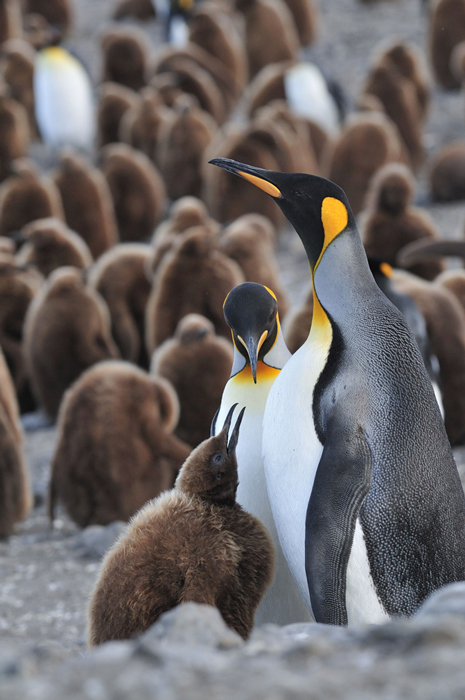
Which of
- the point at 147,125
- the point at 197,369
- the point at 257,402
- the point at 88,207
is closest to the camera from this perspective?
the point at 257,402

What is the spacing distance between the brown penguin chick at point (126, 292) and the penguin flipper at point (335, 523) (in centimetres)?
396

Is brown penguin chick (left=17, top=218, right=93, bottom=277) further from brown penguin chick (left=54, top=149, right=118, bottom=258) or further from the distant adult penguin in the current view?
the distant adult penguin

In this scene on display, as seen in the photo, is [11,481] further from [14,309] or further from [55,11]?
[55,11]

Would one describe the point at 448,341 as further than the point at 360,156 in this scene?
No

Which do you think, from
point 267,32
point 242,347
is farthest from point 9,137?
point 242,347

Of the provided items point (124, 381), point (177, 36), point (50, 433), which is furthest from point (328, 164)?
point (177, 36)

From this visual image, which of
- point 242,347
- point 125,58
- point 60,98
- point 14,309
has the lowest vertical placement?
point 14,309

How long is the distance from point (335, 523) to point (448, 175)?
22.1 feet

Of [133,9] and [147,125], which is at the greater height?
[133,9]

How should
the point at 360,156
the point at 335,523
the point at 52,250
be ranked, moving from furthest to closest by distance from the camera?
1. the point at 360,156
2. the point at 52,250
3. the point at 335,523

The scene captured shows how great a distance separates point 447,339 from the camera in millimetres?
4598

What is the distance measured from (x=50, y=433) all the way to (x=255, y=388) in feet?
10.8

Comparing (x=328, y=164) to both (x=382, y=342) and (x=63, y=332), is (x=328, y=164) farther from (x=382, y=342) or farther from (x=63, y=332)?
(x=382, y=342)

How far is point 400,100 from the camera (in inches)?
401
